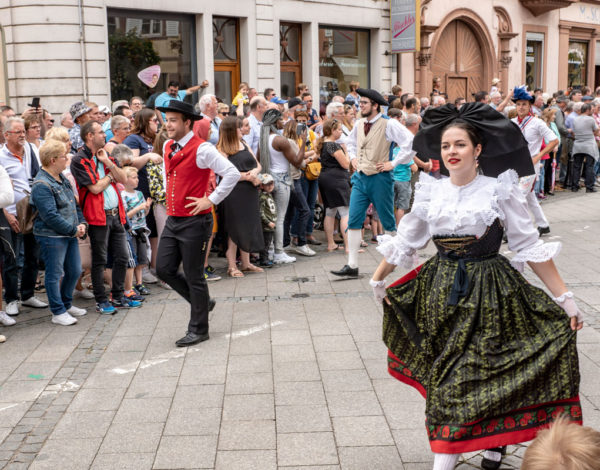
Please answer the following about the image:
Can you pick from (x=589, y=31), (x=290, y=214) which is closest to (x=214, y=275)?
(x=290, y=214)

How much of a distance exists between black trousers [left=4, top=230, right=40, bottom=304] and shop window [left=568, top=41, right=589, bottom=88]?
85.8 ft

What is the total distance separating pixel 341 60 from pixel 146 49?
613cm

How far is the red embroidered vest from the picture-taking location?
6.30 m

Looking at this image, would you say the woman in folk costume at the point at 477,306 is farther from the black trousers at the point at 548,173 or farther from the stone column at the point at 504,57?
the stone column at the point at 504,57

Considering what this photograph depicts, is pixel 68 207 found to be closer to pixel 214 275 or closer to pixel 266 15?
pixel 214 275

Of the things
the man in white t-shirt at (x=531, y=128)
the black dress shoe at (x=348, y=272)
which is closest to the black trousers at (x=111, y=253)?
the black dress shoe at (x=348, y=272)

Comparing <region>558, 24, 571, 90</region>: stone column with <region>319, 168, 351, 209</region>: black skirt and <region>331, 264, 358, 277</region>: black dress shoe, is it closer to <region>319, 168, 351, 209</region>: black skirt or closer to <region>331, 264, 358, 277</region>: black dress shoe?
<region>319, 168, 351, 209</region>: black skirt

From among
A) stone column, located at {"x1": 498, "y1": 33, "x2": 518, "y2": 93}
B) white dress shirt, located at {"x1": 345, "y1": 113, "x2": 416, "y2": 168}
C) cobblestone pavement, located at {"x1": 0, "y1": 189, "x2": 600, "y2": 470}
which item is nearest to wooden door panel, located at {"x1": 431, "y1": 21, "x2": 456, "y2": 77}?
stone column, located at {"x1": 498, "y1": 33, "x2": 518, "y2": 93}

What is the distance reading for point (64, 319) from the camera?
708 cm

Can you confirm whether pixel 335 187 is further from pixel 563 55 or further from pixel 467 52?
pixel 563 55

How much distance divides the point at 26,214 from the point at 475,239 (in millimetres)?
4795

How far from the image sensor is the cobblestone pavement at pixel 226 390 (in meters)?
4.34

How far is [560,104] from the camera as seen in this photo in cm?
1717

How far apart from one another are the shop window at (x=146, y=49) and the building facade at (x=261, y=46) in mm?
21
